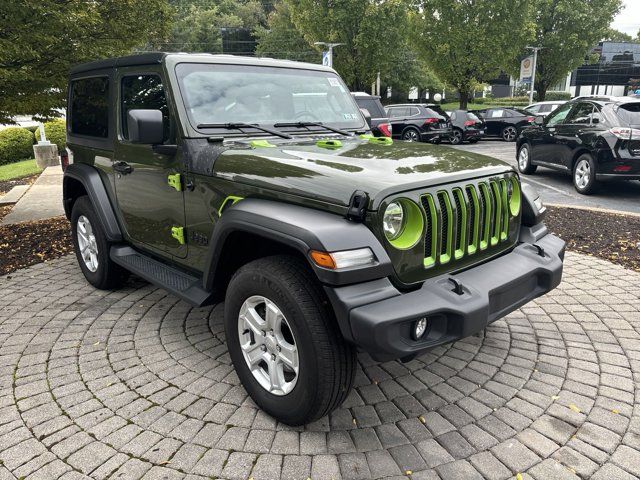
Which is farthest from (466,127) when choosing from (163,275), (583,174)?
(163,275)

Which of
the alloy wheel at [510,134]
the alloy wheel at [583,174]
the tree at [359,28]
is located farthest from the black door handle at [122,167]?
the tree at [359,28]

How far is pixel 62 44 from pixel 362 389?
225 inches

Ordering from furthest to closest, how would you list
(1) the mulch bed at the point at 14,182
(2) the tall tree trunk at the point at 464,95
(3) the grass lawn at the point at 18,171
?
(2) the tall tree trunk at the point at 464,95, (3) the grass lawn at the point at 18,171, (1) the mulch bed at the point at 14,182

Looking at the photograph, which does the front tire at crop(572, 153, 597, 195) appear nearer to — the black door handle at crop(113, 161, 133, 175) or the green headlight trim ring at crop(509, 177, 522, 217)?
the green headlight trim ring at crop(509, 177, 522, 217)

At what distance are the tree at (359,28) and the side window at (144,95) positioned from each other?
2788cm

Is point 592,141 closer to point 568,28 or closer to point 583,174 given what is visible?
point 583,174

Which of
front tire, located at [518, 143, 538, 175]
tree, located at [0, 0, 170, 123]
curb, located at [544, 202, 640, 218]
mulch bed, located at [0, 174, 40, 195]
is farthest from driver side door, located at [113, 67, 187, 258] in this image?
front tire, located at [518, 143, 538, 175]

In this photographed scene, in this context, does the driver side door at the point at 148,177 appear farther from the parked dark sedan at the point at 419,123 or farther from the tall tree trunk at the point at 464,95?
the tall tree trunk at the point at 464,95

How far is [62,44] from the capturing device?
20.6ft

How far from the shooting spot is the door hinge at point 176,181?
11.4ft

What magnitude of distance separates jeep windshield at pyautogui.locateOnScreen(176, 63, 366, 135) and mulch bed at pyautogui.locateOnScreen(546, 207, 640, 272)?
11.5ft

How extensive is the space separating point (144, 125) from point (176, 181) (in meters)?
0.47

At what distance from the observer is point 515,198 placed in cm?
341

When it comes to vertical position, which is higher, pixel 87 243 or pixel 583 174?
pixel 583 174
